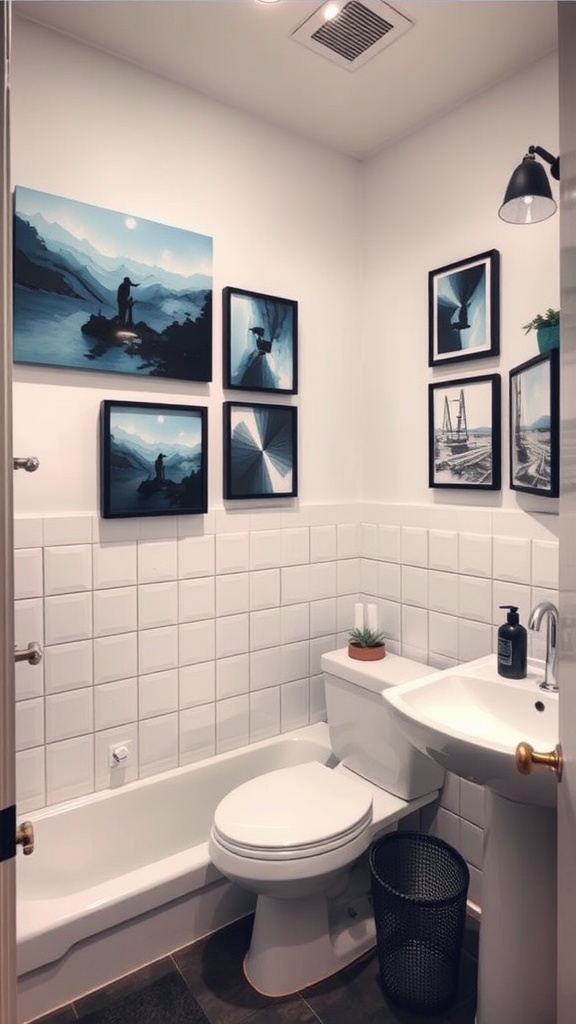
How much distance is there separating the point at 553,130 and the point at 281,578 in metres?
1.68

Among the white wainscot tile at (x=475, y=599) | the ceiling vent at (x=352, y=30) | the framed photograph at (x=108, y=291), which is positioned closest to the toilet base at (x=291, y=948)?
the white wainscot tile at (x=475, y=599)

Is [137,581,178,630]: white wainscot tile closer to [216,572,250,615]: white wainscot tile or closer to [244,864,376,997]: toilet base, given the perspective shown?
[216,572,250,615]: white wainscot tile

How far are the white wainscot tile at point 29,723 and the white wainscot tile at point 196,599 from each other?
0.51 metres

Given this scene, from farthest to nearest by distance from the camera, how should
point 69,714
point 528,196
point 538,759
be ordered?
→ point 69,714 < point 528,196 < point 538,759

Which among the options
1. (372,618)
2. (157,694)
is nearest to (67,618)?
(157,694)

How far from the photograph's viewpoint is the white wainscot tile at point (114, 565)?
186 cm

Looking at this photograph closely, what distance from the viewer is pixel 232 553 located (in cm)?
215

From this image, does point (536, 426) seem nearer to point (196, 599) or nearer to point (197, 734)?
point (196, 599)

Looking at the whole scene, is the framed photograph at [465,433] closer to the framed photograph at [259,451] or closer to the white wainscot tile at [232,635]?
the framed photograph at [259,451]

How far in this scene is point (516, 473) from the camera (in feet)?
6.20

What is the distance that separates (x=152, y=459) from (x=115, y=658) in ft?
2.12

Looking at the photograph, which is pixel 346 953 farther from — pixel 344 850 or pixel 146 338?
pixel 146 338

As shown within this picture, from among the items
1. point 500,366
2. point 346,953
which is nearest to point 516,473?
point 500,366

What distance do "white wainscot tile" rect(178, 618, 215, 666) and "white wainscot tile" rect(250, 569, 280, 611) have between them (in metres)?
0.19
